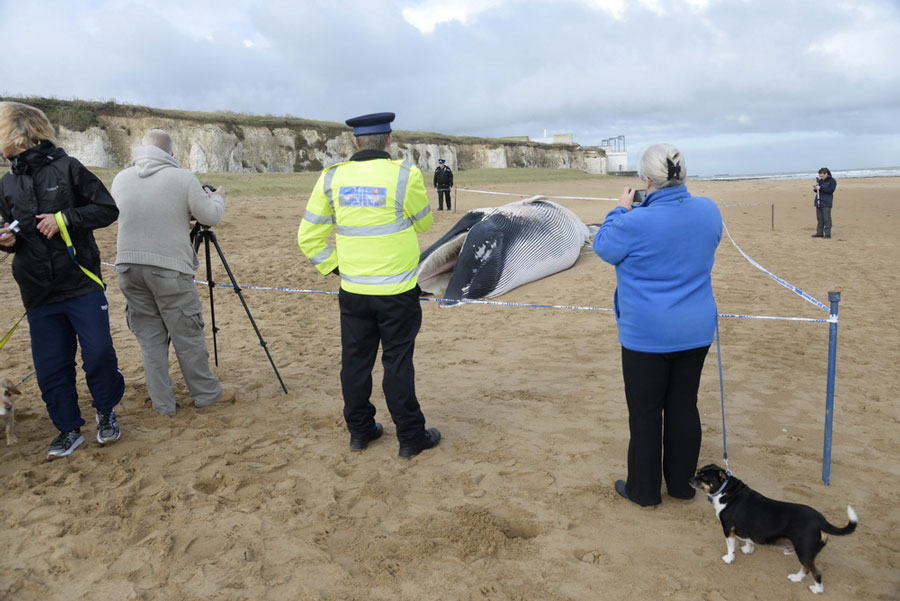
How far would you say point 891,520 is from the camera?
2.96m

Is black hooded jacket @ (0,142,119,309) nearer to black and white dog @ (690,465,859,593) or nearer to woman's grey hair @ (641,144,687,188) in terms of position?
woman's grey hair @ (641,144,687,188)

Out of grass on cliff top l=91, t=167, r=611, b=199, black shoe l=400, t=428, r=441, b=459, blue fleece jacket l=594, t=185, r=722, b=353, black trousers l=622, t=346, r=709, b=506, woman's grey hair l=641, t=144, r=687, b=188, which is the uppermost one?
grass on cliff top l=91, t=167, r=611, b=199

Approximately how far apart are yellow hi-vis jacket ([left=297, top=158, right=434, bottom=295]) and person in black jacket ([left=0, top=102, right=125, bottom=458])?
1.32m

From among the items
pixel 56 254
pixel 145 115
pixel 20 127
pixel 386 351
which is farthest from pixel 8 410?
pixel 145 115

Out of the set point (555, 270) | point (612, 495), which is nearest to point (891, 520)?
point (612, 495)

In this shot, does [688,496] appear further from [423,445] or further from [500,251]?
[500,251]

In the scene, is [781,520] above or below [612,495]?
above

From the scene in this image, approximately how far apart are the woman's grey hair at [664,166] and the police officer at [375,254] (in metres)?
1.23

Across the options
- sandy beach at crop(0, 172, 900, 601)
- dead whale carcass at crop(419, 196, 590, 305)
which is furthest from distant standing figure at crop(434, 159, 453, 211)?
sandy beach at crop(0, 172, 900, 601)

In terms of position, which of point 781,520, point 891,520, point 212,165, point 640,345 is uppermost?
point 212,165

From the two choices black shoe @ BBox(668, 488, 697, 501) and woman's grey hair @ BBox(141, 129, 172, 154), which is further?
woman's grey hair @ BBox(141, 129, 172, 154)

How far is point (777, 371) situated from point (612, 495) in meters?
2.67

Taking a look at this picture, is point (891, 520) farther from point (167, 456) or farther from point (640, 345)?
point (167, 456)

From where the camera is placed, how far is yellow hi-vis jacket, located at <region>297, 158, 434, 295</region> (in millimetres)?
3473
